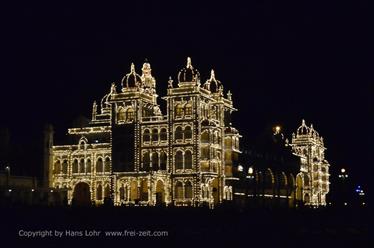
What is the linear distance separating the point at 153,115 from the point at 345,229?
149ft

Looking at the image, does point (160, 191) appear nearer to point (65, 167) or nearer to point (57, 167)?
point (65, 167)

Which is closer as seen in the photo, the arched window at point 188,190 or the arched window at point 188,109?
the arched window at point 188,190

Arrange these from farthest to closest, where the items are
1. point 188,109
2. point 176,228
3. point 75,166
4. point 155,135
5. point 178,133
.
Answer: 1. point 75,166
2. point 155,135
3. point 178,133
4. point 188,109
5. point 176,228

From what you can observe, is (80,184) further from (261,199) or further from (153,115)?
(261,199)

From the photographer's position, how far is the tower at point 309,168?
13038cm

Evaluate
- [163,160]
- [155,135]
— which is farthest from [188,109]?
[163,160]

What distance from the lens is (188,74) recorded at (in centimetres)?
9156

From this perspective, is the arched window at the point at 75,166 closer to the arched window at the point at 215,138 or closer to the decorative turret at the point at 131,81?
the decorative turret at the point at 131,81

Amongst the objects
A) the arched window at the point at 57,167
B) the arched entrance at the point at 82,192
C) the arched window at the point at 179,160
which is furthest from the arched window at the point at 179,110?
the arched window at the point at 57,167

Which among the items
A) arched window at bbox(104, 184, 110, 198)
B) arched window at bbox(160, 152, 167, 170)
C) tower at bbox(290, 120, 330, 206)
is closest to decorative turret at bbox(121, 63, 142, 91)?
arched window at bbox(160, 152, 167, 170)

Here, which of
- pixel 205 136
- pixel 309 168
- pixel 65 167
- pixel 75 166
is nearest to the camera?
pixel 205 136

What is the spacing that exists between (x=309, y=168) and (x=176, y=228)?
81506 mm

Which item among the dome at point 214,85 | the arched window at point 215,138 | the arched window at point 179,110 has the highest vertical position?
the dome at point 214,85

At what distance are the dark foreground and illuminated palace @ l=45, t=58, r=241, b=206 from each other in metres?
26.5
